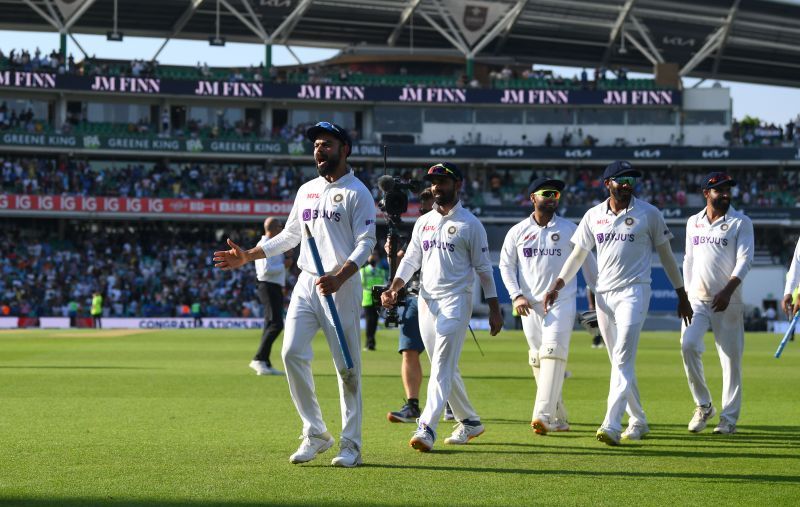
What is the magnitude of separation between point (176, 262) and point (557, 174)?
23.2 meters

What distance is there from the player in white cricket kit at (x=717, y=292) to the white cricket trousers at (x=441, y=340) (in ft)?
9.30

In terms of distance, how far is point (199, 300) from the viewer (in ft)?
172

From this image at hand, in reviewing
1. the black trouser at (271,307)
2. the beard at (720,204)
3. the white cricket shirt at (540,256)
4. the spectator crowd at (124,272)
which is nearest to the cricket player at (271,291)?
the black trouser at (271,307)

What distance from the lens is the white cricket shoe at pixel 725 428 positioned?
1114cm

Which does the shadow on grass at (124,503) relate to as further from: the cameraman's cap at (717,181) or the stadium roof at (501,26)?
the stadium roof at (501,26)

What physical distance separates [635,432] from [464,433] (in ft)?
5.35

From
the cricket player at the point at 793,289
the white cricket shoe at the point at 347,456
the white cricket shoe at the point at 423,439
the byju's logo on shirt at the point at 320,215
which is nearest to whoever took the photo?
the white cricket shoe at the point at 347,456

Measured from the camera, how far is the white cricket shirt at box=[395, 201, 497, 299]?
32.5 feet

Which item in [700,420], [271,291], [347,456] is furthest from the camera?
[271,291]

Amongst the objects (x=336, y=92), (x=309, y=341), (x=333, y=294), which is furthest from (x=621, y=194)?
(x=336, y=92)

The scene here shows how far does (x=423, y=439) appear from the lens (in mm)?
9398

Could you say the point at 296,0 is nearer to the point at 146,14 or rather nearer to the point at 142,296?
the point at 146,14

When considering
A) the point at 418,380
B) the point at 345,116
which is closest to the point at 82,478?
the point at 418,380

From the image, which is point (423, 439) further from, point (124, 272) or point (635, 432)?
point (124, 272)
